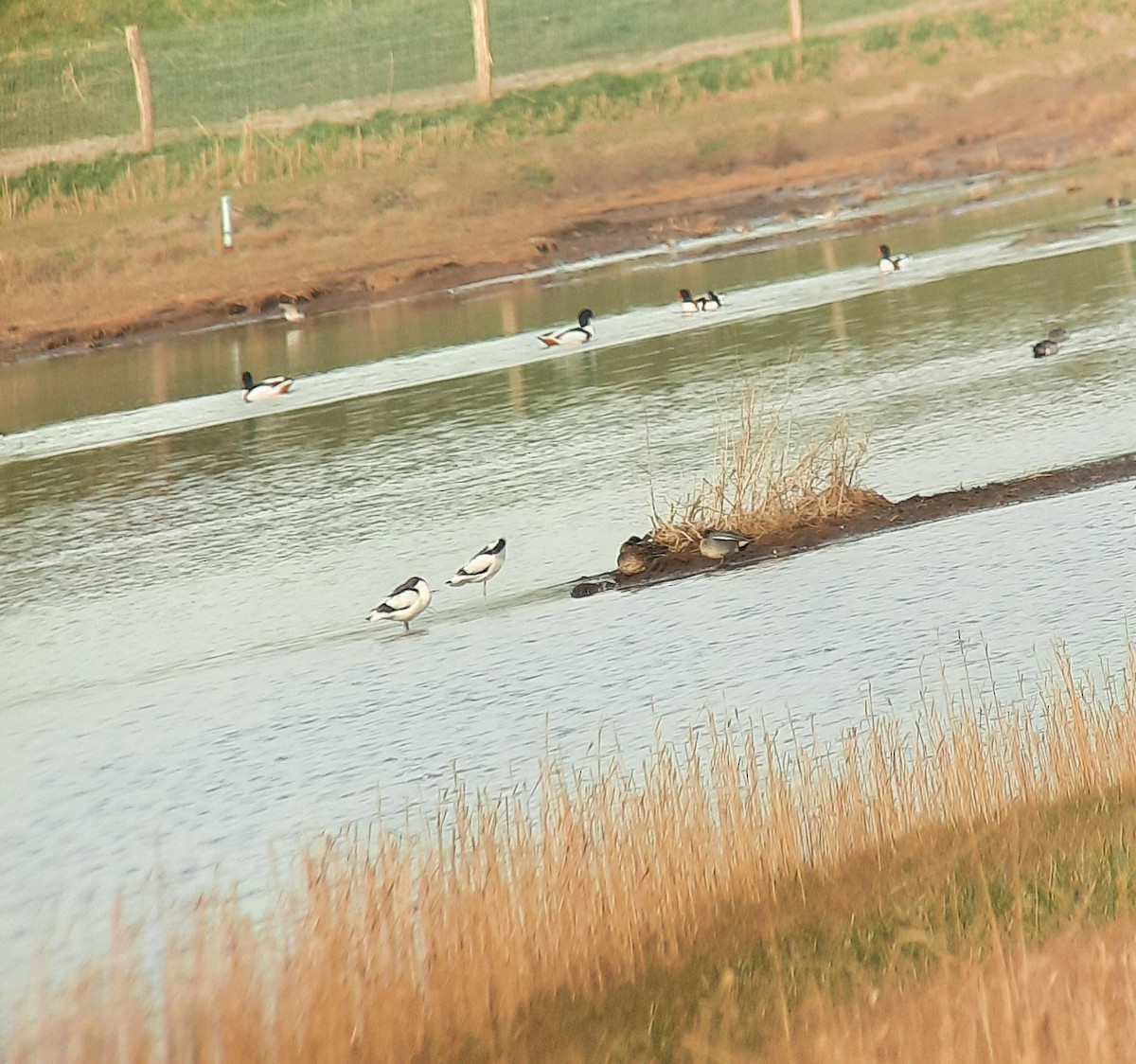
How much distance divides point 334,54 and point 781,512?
47.0 meters

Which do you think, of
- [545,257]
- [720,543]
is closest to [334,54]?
[545,257]

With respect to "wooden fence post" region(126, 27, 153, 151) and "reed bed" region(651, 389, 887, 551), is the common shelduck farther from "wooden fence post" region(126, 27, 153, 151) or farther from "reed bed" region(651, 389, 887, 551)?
"wooden fence post" region(126, 27, 153, 151)

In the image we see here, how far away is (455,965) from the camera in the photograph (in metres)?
8.74

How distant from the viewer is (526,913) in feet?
29.7

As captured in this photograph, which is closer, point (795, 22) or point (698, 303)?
point (698, 303)

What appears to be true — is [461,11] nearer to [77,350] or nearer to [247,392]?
[77,350]

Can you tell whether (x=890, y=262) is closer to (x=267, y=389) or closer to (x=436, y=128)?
(x=267, y=389)

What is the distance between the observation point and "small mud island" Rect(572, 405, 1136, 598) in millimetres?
17812

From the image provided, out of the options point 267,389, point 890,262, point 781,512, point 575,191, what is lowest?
point 781,512

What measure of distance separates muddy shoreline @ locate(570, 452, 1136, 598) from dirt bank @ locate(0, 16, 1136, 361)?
20.2 metres

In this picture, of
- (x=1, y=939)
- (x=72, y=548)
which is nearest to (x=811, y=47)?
(x=72, y=548)

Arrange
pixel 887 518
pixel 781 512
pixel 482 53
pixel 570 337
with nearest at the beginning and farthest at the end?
pixel 781 512, pixel 887 518, pixel 570 337, pixel 482 53

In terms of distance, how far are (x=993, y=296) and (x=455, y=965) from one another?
23.4 m

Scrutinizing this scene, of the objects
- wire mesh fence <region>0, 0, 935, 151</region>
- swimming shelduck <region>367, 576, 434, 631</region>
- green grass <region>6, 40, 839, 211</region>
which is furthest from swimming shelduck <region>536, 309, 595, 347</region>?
wire mesh fence <region>0, 0, 935, 151</region>
